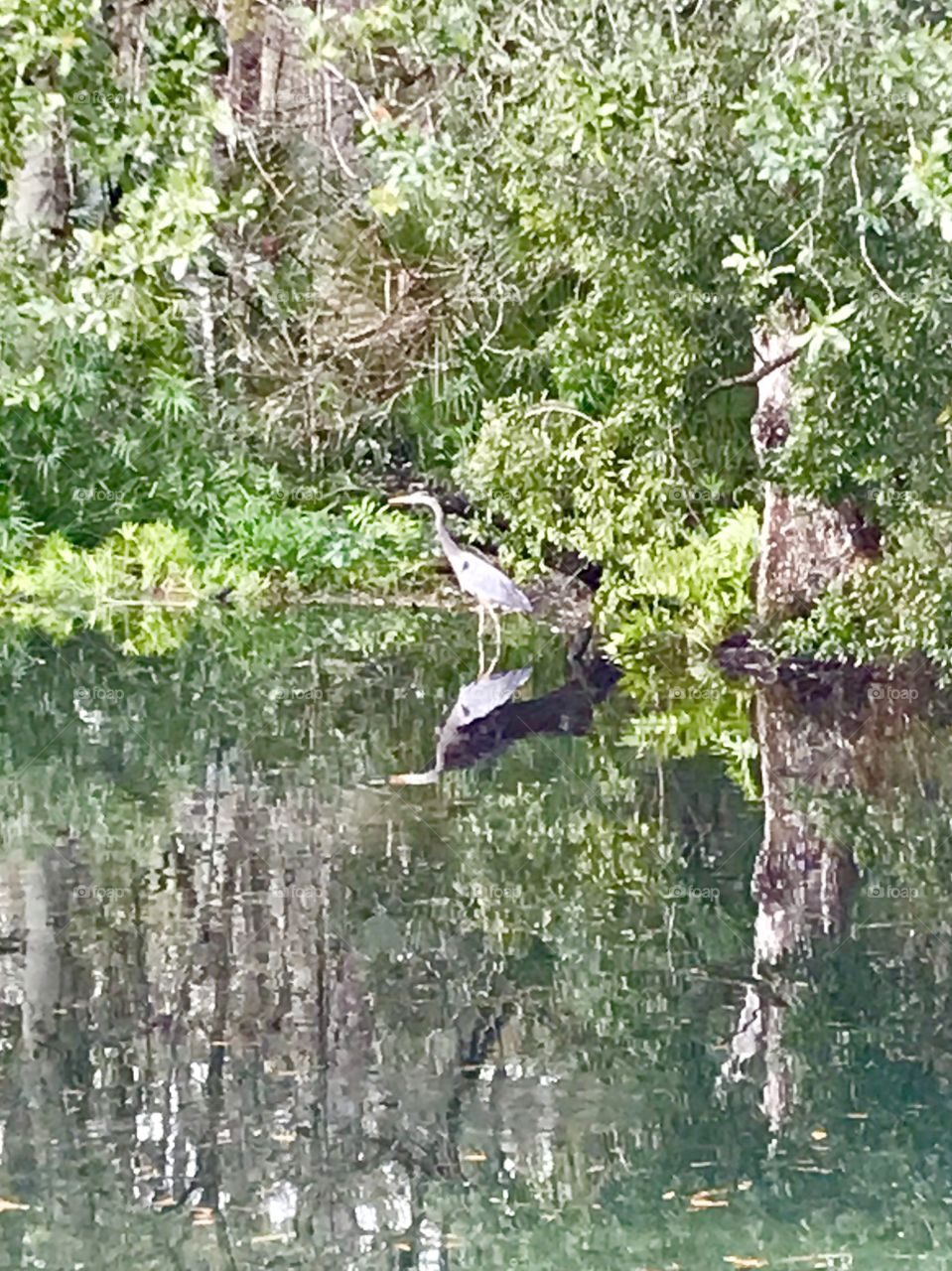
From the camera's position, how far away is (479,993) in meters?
6.50

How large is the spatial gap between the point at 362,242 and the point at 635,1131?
14.9m

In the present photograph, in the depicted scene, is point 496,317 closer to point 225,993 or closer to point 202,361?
point 202,361

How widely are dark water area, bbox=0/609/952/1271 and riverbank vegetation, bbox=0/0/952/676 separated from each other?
80.5 inches

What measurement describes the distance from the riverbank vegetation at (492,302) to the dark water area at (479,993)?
2.04m

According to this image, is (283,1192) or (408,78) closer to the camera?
(283,1192)

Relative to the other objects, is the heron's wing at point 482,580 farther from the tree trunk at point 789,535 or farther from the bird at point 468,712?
the tree trunk at point 789,535

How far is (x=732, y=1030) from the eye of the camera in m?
6.10

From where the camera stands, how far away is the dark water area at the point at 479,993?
478cm

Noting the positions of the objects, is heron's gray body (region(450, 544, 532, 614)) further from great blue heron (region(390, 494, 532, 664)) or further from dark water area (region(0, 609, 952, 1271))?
dark water area (region(0, 609, 952, 1271))

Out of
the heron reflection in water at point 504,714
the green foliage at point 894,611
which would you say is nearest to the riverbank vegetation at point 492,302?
the green foliage at point 894,611

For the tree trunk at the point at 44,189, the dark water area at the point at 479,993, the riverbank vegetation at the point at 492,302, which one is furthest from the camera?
the tree trunk at the point at 44,189

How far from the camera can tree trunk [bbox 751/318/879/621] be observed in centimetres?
1328

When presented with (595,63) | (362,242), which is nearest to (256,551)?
(362,242)

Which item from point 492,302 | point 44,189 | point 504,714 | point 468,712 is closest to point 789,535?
point 504,714
